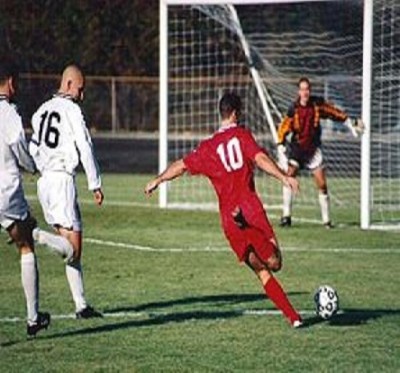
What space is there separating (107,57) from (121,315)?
41447 mm

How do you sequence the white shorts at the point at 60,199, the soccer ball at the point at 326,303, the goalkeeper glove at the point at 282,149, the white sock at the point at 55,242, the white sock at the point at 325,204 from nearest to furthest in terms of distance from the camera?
the white sock at the point at 55,242 → the soccer ball at the point at 326,303 → the white shorts at the point at 60,199 → the white sock at the point at 325,204 → the goalkeeper glove at the point at 282,149

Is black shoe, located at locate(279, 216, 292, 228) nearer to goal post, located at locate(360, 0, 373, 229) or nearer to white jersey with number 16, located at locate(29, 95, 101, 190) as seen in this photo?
goal post, located at locate(360, 0, 373, 229)

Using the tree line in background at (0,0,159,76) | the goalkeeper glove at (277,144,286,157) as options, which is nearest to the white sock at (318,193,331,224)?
the goalkeeper glove at (277,144,286,157)

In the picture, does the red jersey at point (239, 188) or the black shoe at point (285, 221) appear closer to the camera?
the red jersey at point (239, 188)

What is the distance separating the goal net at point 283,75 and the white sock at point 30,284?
436 inches

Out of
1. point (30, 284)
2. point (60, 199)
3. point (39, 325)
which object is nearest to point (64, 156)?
point (60, 199)

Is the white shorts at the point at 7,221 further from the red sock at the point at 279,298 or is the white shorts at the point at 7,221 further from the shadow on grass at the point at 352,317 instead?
the shadow on grass at the point at 352,317

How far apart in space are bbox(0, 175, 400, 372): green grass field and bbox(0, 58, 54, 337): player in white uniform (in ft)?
1.06

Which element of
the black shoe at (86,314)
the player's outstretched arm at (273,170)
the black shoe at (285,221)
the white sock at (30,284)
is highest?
the player's outstretched arm at (273,170)

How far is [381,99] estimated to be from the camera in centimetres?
2173

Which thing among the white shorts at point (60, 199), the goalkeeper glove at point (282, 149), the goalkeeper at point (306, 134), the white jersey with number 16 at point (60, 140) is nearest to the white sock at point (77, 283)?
the white shorts at point (60, 199)

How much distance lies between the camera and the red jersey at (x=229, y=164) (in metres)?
11.1

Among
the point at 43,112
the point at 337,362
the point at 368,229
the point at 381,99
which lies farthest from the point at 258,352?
the point at 381,99

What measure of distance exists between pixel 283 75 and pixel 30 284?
16420 mm
